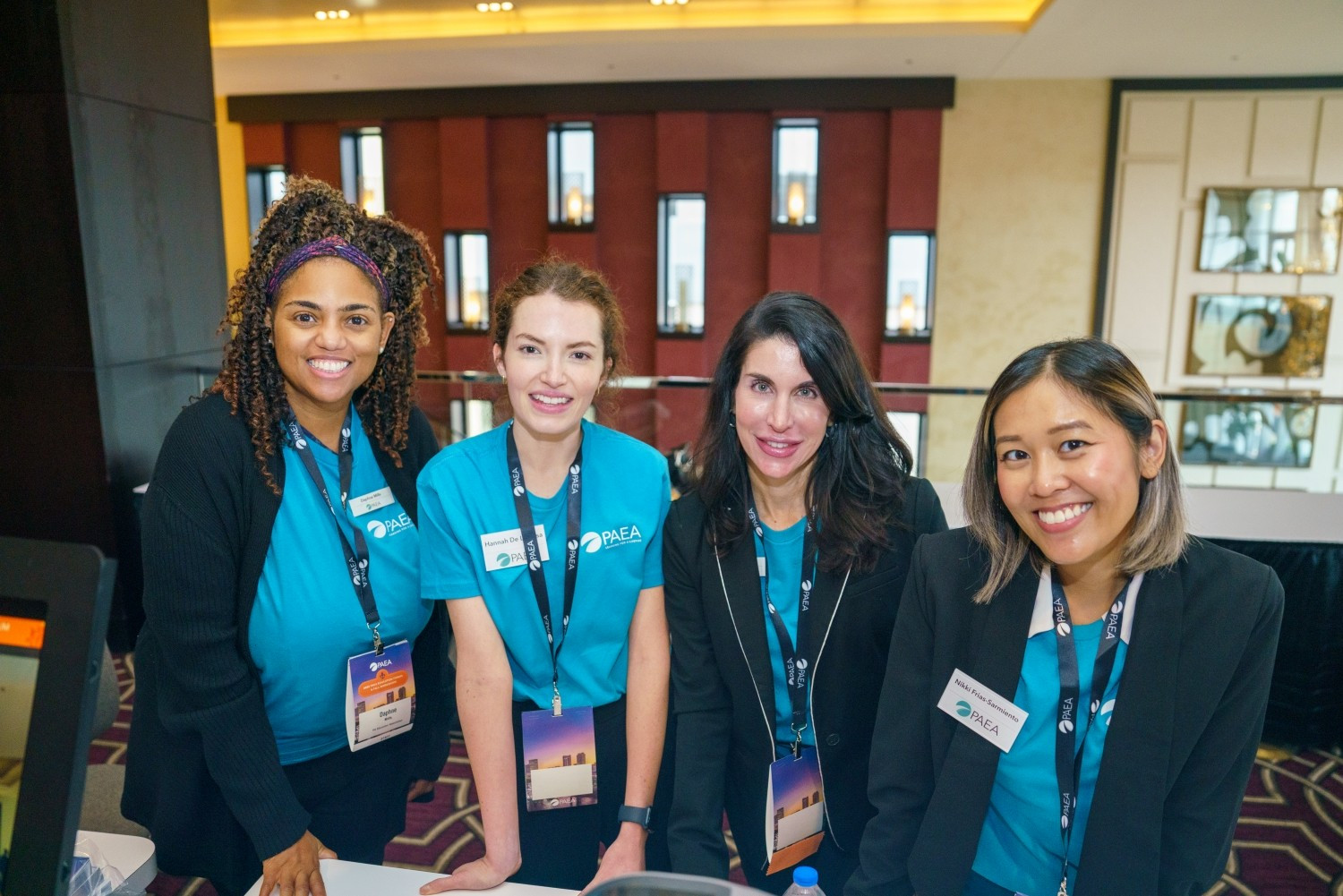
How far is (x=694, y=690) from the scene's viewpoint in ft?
5.23

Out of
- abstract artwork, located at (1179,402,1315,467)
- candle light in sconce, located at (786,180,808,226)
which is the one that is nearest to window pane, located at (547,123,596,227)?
candle light in sconce, located at (786,180,808,226)

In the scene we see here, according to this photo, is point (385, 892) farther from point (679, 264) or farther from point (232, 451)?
point (679, 264)

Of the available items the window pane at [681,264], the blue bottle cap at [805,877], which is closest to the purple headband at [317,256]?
the blue bottle cap at [805,877]

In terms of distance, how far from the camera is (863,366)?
1.60 meters

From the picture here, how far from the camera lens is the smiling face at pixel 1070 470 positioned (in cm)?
121

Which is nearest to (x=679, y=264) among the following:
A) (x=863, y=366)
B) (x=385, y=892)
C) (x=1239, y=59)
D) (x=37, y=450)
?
(x=1239, y=59)

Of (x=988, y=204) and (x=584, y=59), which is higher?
(x=584, y=59)

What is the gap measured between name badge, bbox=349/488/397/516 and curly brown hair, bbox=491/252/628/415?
1.18ft

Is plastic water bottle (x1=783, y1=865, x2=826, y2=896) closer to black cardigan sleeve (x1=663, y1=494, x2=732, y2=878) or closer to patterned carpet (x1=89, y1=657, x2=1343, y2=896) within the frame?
black cardigan sleeve (x1=663, y1=494, x2=732, y2=878)

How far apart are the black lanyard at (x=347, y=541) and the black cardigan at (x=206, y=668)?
58 mm

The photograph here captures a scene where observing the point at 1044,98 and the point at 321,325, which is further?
the point at 1044,98

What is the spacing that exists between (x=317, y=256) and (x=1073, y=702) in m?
1.47

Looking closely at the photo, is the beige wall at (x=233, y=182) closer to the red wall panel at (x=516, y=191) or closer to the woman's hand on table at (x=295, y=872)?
the red wall panel at (x=516, y=191)

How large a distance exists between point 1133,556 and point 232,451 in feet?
4.71
